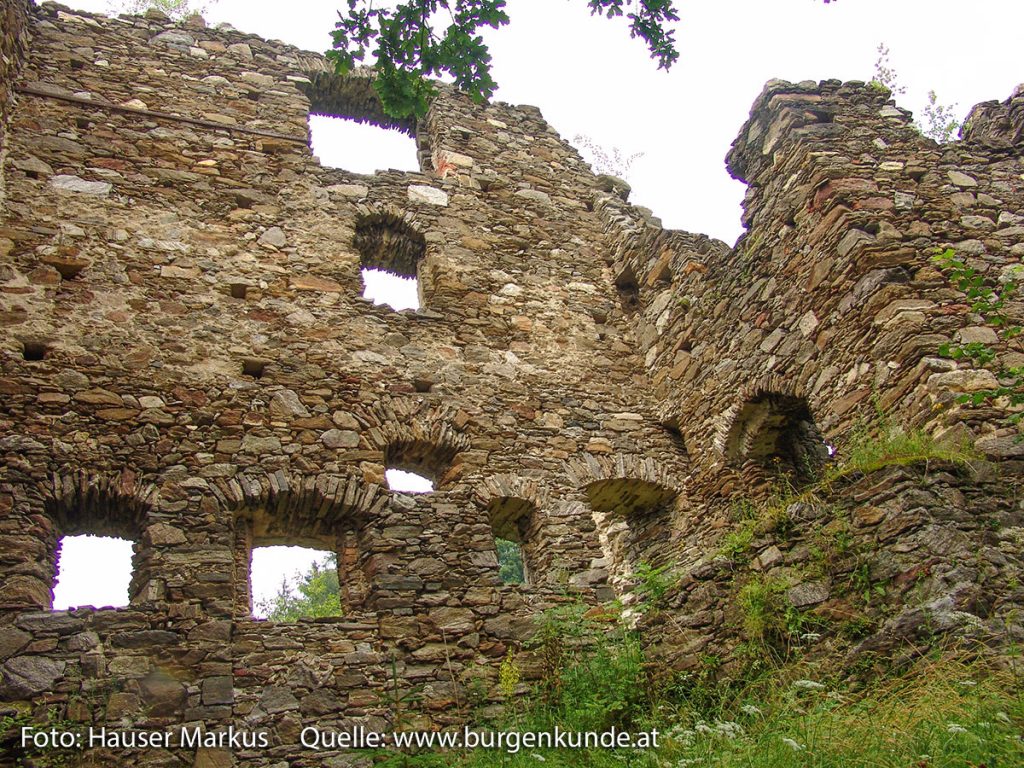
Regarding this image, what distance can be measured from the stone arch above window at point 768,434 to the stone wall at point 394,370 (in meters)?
0.03

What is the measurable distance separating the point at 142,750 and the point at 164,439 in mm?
2403

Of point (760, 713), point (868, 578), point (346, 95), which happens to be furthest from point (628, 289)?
point (760, 713)

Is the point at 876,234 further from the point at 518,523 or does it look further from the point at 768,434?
the point at 518,523

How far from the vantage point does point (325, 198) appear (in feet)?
30.0

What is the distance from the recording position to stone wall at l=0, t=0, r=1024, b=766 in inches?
234

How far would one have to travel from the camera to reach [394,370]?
8094 mm

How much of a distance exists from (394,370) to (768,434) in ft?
11.5

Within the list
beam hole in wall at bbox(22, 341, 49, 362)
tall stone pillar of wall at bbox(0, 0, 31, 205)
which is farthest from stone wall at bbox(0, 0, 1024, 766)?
tall stone pillar of wall at bbox(0, 0, 31, 205)

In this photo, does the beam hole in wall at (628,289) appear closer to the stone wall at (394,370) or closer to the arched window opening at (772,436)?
the stone wall at (394,370)

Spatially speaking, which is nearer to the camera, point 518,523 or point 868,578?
point 868,578

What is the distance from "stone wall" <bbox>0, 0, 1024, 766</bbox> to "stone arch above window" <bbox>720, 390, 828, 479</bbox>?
0.03 m

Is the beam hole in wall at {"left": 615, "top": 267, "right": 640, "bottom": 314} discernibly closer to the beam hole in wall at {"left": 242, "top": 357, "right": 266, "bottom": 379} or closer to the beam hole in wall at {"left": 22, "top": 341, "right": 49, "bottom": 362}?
the beam hole in wall at {"left": 242, "top": 357, "right": 266, "bottom": 379}

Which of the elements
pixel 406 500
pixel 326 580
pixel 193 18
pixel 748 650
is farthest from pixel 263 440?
pixel 326 580

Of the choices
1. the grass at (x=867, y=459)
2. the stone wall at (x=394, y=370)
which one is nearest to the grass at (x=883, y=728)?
the stone wall at (x=394, y=370)
